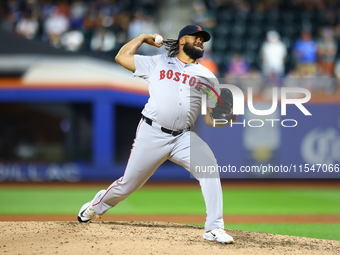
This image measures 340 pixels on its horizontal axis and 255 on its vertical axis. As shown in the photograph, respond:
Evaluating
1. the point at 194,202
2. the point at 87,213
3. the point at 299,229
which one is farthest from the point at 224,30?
the point at 87,213

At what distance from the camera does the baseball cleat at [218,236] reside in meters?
4.62

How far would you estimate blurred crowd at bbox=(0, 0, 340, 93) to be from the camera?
1306 cm

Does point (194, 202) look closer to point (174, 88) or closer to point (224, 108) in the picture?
point (224, 108)

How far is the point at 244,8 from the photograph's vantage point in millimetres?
15078

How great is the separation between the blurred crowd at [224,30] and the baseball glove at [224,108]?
693 cm

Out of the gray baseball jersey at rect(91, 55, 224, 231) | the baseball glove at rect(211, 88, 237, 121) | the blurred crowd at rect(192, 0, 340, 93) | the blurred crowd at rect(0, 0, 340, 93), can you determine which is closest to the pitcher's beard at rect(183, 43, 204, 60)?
the gray baseball jersey at rect(91, 55, 224, 231)

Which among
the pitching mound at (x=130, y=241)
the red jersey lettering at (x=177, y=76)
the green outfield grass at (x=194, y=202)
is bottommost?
the green outfield grass at (x=194, y=202)

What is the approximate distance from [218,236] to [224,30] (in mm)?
10734

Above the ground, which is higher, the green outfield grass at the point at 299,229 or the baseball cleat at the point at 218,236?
the baseball cleat at the point at 218,236

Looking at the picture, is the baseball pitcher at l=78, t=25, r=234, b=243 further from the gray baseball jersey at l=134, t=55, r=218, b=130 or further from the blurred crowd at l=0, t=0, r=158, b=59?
the blurred crowd at l=0, t=0, r=158, b=59

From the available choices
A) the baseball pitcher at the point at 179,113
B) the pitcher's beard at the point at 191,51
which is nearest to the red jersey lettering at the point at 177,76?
the baseball pitcher at the point at 179,113

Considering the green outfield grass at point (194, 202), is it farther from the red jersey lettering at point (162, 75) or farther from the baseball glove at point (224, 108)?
the red jersey lettering at point (162, 75)

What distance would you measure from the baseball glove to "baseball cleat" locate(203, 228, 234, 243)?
3.33 feet

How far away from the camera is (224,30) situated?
14727 mm
